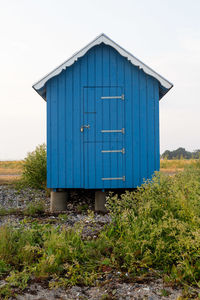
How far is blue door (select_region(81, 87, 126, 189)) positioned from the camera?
9102mm

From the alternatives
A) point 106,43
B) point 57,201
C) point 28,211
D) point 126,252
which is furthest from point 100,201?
point 126,252

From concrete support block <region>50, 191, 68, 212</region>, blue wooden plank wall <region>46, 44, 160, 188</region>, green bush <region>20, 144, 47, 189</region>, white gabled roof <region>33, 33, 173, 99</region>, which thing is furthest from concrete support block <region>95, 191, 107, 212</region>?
green bush <region>20, 144, 47, 189</region>

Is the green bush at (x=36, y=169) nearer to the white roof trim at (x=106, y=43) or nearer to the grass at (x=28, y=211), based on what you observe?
the grass at (x=28, y=211)

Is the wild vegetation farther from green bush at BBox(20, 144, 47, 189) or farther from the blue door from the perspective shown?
green bush at BBox(20, 144, 47, 189)

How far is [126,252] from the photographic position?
185 inches

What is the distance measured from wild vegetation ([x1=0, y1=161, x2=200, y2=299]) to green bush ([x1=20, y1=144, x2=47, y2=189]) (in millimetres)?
7391

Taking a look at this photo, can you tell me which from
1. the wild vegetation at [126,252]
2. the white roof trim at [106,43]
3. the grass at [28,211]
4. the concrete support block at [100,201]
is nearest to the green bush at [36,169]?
the grass at [28,211]

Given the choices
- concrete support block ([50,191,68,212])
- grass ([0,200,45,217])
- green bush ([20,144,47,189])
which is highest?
green bush ([20,144,47,189])

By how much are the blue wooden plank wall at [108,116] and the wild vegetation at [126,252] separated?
150 inches

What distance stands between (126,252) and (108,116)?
196 inches

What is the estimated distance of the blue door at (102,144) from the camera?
9.10m

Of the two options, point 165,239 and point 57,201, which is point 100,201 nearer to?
point 57,201

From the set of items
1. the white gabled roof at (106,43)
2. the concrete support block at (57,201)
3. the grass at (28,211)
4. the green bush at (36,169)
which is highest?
the white gabled roof at (106,43)

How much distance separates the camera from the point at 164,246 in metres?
4.58
